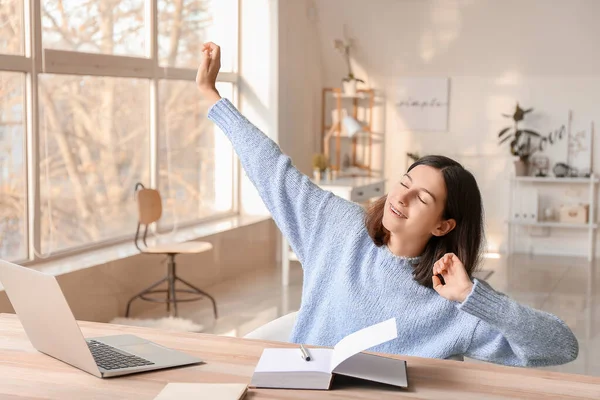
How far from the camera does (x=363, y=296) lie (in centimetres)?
224

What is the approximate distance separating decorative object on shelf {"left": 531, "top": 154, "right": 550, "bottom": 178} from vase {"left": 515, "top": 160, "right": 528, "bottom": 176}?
0.38 ft

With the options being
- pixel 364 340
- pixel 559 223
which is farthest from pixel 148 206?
pixel 559 223

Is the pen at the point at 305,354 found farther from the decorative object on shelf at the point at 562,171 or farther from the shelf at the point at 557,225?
the decorative object on shelf at the point at 562,171

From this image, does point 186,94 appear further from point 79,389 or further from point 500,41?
point 79,389

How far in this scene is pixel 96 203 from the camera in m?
5.26

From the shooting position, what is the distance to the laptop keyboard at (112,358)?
5.95ft

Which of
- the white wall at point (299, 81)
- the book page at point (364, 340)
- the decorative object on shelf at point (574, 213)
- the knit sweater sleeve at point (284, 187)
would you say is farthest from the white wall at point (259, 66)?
the book page at point (364, 340)

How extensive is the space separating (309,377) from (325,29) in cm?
628

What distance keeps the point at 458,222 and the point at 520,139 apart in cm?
575

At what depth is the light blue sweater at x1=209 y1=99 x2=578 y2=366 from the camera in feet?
6.33

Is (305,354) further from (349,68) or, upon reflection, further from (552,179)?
(349,68)

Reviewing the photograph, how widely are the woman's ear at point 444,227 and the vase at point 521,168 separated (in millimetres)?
5461

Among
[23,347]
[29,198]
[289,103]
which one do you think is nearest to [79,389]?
[23,347]

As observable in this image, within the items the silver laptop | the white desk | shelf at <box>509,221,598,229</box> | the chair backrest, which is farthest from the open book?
shelf at <box>509,221,598,229</box>
